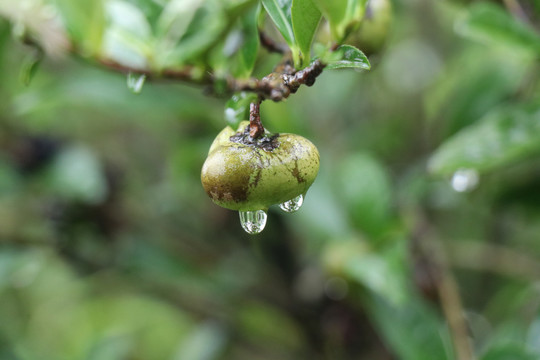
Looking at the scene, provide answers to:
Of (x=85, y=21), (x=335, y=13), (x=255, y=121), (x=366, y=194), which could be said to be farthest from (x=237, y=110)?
(x=366, y=194)

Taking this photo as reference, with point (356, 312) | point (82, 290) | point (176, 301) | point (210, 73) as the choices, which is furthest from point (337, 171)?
point (82, 290)

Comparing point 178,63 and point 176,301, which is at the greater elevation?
point 178,63

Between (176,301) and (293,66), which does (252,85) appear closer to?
(293,66)

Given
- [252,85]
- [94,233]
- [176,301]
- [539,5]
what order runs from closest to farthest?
1. [252,85]
2. [539,5]
3. [94,233]
4. [176,301]

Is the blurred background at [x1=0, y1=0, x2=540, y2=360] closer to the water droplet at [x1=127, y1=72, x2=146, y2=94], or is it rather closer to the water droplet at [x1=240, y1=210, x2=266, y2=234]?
the water droplet at [x1=127, y1=72, x2=146, y2=94]

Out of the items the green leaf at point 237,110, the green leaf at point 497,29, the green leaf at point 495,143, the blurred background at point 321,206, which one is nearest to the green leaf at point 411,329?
the blurred background at point 321,206

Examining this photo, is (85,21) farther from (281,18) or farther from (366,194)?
(366,194)
